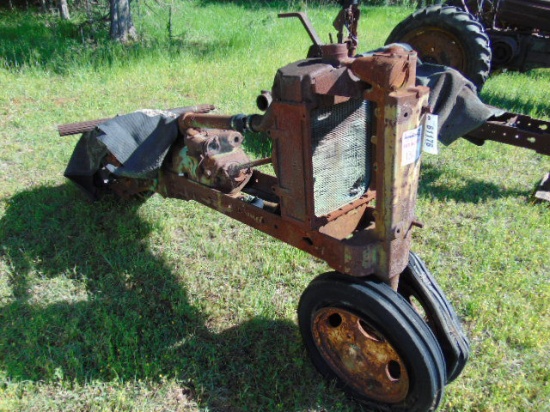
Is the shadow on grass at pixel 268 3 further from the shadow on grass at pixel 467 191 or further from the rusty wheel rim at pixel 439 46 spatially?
the shadow on grass at pixel 467 191

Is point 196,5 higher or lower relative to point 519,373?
higher

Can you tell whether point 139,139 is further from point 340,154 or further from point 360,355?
point 360,355

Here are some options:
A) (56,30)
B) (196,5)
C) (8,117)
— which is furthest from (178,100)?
(196,5)

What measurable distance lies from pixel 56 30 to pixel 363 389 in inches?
377

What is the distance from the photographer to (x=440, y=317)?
7.46 feet

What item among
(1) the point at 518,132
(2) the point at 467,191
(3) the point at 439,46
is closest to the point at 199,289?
(2) the point at 467,191

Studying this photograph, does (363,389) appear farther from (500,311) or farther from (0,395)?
(0,395)

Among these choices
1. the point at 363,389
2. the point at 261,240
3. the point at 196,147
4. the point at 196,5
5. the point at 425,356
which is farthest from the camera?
the point at 196,5

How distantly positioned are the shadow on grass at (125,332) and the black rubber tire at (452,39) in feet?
13.5

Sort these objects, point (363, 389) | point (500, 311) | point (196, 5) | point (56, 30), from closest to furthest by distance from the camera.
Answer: point (363, 389) → point (500, 311) → point (56, 30) → point (196, 5)

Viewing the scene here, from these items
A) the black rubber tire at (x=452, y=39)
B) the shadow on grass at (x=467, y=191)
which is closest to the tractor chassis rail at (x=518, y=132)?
the shadow on grass at (x=467, y=191)

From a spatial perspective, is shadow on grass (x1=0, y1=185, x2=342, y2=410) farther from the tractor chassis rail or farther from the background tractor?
the background tractor

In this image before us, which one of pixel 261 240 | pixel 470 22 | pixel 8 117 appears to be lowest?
pixel 261 240

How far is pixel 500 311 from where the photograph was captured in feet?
9.92
